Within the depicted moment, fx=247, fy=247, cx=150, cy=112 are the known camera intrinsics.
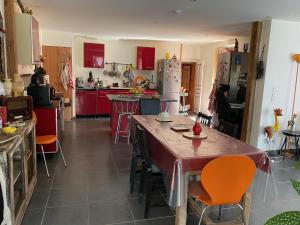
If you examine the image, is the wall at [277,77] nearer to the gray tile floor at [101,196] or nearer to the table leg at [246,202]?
the gray tile floor at [101,196]

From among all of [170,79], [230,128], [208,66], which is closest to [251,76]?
[230,128]

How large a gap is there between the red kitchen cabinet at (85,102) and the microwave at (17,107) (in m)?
4.36

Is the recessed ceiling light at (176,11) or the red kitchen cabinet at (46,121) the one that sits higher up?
the recessed ceiling light at (176,11)

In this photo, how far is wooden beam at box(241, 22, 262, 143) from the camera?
434 centimetres

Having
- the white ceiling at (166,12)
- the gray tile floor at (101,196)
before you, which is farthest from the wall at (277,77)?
the gray tile floor at (101,196)

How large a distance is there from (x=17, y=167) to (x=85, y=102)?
16.5 feet

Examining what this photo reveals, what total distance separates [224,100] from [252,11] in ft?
7.06

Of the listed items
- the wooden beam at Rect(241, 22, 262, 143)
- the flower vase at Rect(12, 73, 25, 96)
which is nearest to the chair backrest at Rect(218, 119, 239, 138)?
the wooden beam at Rect(241, 22, 262, 143)

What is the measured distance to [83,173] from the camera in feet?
11.6

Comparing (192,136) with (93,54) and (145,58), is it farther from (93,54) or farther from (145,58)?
(145,58)

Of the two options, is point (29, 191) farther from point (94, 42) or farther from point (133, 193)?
point (94, 42)

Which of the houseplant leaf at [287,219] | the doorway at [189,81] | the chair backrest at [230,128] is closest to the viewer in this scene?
the houseplant leaf at [287,219]

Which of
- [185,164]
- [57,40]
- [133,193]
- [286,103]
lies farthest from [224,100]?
[57,40]

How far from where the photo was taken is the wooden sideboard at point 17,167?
70.6 inches
